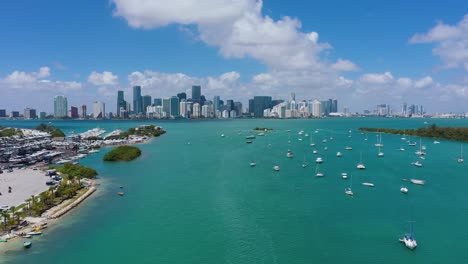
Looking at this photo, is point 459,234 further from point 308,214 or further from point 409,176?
point 409,176

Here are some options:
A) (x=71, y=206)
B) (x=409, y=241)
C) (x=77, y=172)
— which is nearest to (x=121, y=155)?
(x=77, y=172)

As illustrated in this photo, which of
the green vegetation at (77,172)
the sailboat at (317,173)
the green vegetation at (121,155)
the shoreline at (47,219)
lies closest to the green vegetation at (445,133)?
the sailboat at (317,173)

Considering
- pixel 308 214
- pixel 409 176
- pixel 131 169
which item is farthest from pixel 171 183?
pixel 409 176

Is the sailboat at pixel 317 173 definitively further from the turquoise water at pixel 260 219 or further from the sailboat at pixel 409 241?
the sailboat at pixel 409 241

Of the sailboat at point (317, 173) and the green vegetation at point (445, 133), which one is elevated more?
the green vegetation at point (445, 133)

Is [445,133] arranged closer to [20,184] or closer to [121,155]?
[121,155]

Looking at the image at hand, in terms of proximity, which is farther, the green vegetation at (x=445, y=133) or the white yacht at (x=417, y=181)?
the green vegetation at (x=445, y=133)
